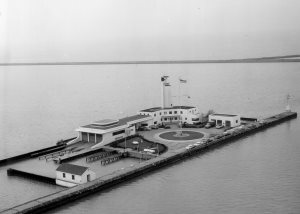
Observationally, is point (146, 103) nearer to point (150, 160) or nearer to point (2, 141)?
point (2, 141)

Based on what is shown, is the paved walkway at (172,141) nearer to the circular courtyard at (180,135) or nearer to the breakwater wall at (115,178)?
the circular courtyard at (180,135)

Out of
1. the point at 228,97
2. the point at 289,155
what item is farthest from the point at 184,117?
the point at 228,97

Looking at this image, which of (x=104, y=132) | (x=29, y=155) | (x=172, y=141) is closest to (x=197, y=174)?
(x=172, y=141)

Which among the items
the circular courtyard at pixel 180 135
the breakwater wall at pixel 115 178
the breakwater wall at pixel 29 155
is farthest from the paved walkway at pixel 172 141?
the breakwater wall at pixel 29 155

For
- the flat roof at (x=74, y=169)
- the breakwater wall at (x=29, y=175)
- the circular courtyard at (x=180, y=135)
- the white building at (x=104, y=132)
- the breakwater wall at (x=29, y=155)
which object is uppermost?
the white building at (x=104, y=132)

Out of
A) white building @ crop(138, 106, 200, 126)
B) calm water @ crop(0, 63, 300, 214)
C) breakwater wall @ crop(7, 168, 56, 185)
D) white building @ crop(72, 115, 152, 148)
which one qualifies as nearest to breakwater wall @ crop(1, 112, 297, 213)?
calm water @ crop(0, 63, 300, 214)

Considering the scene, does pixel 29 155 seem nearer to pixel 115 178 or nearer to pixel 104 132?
pixel 104 132
